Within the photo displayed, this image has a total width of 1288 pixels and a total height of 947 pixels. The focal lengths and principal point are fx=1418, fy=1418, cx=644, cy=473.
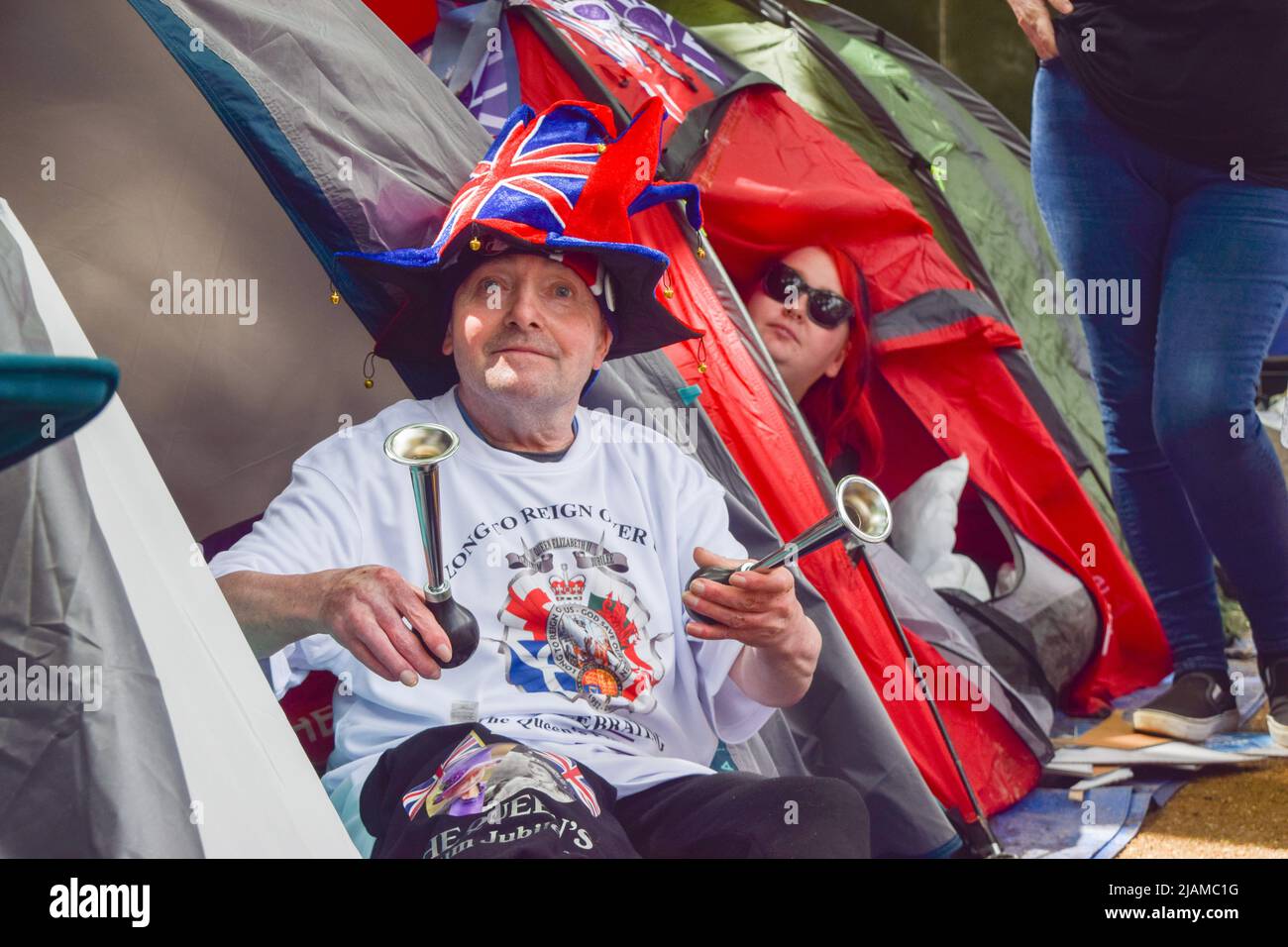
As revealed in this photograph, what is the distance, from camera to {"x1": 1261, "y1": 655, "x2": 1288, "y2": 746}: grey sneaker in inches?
71.7

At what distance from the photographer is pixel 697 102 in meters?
2.13

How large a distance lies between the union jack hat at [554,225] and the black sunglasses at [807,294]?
51cm

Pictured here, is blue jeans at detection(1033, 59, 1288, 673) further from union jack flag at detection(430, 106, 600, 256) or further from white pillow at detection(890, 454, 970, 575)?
union jack flag at detection(430, 106, 600, 256)

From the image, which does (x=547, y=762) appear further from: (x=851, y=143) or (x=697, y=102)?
(x=851, y=143)

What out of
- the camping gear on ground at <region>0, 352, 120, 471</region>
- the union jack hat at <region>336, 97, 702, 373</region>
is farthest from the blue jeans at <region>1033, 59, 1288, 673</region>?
the camping gear on ground at <region>0, 352, 120, 471</region>

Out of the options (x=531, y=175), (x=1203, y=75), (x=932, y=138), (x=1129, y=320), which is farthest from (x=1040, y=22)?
(x=531, y=175)

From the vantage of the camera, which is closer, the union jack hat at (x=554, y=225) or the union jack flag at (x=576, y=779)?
the union jack flag at (x=576, y=779)

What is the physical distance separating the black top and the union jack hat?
0.68 meters

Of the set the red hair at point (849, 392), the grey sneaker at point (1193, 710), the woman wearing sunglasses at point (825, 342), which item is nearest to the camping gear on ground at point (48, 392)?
the woman wearing sunglasses at point (825, 342)

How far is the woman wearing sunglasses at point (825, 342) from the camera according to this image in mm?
2068

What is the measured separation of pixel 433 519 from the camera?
1.24m

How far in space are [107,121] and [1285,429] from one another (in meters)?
1.47

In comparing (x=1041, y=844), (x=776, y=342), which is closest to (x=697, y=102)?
(x=776, y=342)

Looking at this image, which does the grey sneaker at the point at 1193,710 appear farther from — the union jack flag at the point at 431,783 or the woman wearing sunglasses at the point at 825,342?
the union jack flag at the point at 431,783
